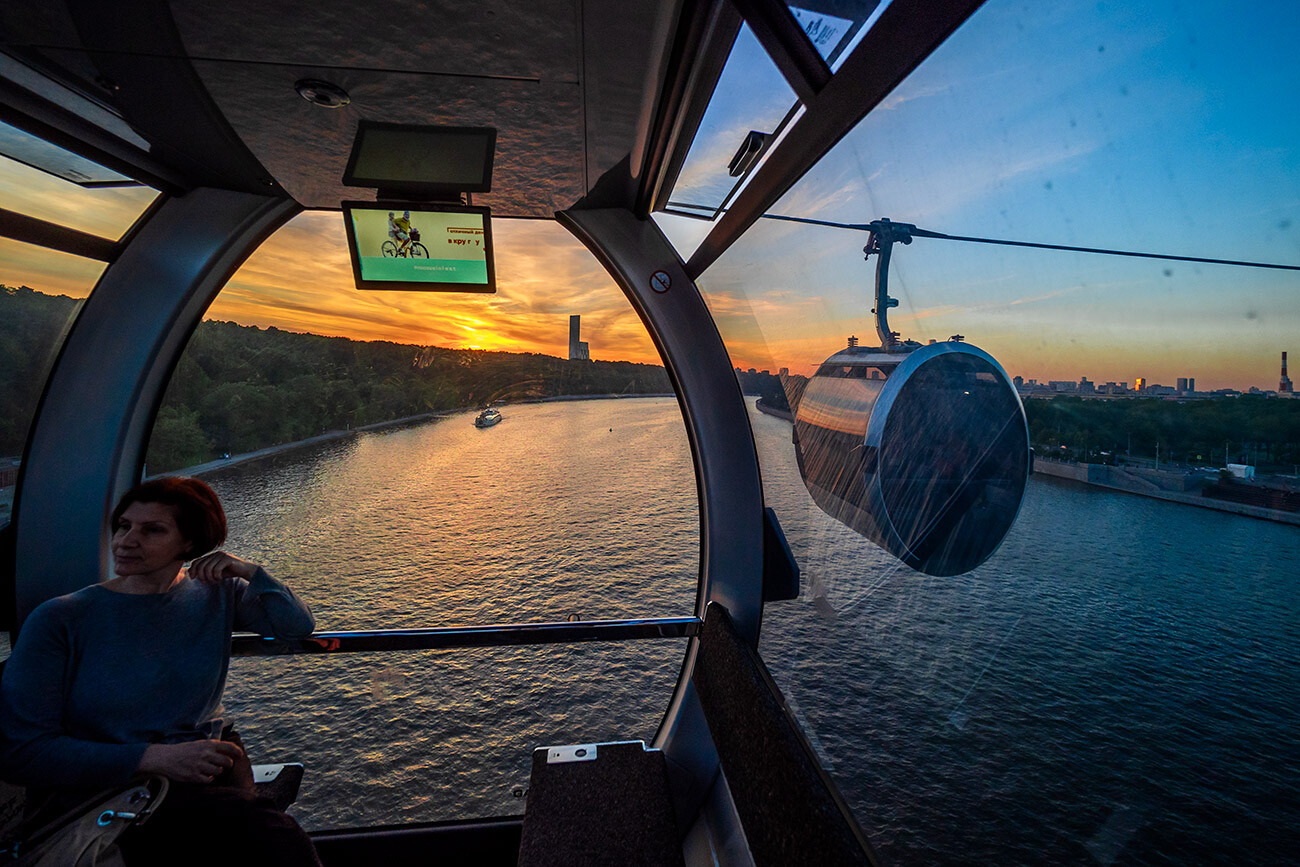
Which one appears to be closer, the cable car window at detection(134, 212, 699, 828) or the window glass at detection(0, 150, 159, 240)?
the window glass at detection(0, 150, 159, 240)

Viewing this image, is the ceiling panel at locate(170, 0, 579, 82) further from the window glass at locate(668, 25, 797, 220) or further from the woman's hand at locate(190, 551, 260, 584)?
the woman's hand at locate(190, 551, 260, 584)

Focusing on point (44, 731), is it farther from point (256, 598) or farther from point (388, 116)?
point (388, 116)

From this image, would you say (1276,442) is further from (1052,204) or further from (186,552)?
(186,552)

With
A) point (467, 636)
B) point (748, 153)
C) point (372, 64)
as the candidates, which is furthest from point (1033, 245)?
point (467, 636)

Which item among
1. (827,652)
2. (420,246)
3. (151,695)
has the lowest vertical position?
(827,652)

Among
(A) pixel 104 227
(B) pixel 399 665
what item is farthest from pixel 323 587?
(A) pixel 104 227

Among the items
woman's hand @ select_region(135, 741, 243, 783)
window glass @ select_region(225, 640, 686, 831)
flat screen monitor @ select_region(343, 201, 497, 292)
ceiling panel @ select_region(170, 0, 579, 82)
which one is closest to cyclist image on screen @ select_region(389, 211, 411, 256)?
flat screen monitor @ select_region(343, 201, 497, 292)
